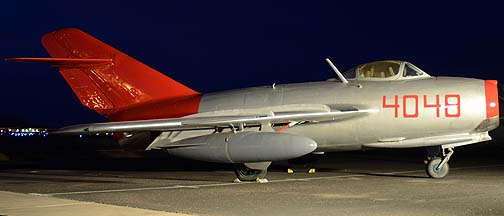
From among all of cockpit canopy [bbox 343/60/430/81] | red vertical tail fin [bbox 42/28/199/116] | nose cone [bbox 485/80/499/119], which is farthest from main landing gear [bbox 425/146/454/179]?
red vertical tail fin [bbox 42/28/199/116]

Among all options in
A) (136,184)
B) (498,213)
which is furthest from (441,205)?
(136,184)

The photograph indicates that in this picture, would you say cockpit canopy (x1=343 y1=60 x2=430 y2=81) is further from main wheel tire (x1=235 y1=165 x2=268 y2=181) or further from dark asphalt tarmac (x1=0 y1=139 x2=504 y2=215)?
main wheel tire (x1=235 y1=165 x2=268 y2=181)

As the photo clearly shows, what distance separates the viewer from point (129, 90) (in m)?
17.4

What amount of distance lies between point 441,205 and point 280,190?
12.3 feet

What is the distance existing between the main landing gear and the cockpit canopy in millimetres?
1774

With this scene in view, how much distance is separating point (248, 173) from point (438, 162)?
4.31m

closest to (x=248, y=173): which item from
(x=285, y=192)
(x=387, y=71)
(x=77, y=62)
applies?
(x=285, y=192)

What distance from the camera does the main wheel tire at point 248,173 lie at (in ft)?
53.4

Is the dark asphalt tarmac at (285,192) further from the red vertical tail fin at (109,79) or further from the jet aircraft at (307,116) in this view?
the red vertical tail fin at (109,79)

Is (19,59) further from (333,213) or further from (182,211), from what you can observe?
(333,213)

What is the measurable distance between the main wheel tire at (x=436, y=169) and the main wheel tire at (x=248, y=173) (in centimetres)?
372

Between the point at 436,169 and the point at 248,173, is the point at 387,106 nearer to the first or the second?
the point at 436,169

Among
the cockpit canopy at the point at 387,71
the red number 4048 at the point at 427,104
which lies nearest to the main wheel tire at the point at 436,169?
the red number 4048 at the point at 427,104

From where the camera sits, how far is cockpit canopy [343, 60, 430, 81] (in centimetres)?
1537
